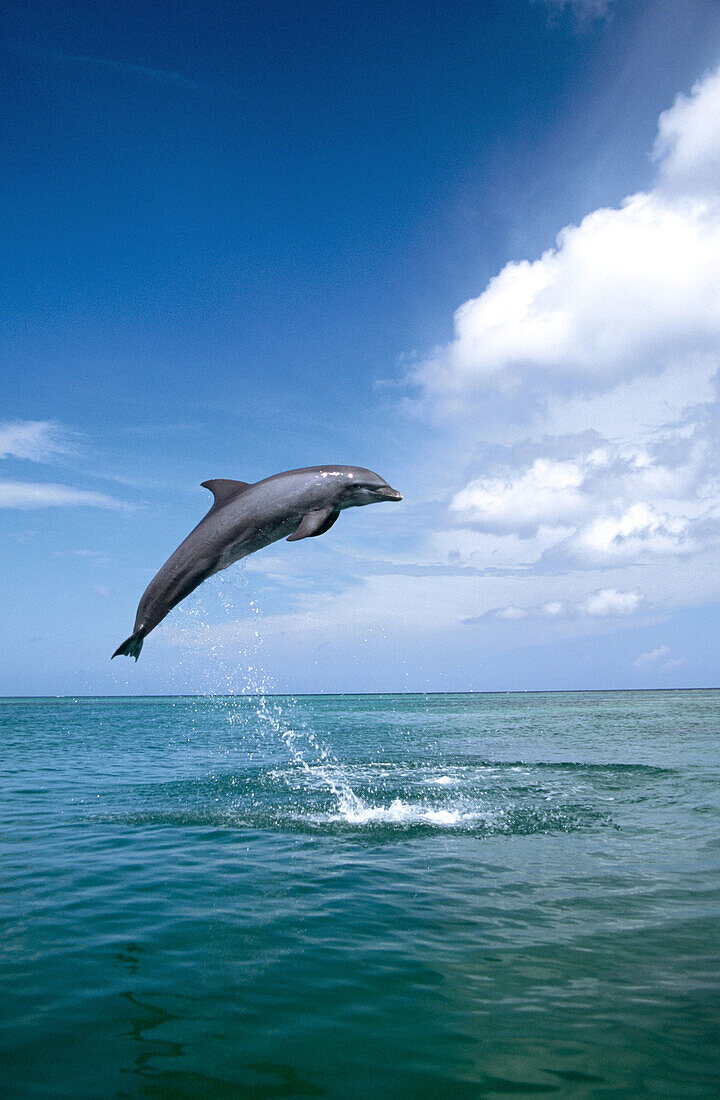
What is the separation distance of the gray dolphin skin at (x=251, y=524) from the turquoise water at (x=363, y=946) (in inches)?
132

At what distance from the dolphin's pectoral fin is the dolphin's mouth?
554 mm

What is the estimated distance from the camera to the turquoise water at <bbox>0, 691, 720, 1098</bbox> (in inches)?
203

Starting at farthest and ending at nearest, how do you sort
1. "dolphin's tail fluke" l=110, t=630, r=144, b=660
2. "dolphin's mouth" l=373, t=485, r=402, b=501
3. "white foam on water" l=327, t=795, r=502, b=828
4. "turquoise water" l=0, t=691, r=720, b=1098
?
1. "white foam on water" l=327, t=795, r=502, b=828
2. "dolphin's mouth" l=373, t=485, r=402, b=501
3. "dolphin's tail fluke" l=110, t=630, r=144, b=660
4. "turquoise water" l=0, t=691, r=720, b=1098

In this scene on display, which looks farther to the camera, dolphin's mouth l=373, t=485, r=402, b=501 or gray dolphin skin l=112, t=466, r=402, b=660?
dolphin's mouth l=373, t=485, r=402, b=501

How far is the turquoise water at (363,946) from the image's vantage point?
16.9 ft

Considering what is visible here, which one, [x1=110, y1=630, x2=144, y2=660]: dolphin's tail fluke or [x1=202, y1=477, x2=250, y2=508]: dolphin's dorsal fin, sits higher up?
[x1=202, y1=477, x2=250, y2=508]: dolphin's dorsal fin

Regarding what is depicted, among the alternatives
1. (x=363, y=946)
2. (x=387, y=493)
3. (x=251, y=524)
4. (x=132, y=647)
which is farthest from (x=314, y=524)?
(x=363, y=946)

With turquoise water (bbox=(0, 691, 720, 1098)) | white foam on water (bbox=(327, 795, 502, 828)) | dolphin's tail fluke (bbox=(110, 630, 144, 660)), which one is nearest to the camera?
turquoise water (bbox=(0, 691, 720, 1098))

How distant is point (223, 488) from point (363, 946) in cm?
531

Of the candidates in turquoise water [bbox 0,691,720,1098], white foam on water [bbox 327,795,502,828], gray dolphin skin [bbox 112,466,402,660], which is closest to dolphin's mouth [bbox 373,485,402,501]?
gray dolphin skin [bbox 112,466,402,660]

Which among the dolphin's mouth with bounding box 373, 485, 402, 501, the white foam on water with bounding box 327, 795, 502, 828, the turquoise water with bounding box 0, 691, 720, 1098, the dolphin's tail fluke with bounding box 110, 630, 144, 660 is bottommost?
the white foam on water with bounding box 327, 795, 502, 828

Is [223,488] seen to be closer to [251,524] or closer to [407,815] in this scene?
[251,524]

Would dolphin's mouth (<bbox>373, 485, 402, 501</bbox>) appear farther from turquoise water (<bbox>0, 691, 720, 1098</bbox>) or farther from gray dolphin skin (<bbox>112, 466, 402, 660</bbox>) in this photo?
turquoise water (<bbox>0, 691, 720, 1098</bbox>)

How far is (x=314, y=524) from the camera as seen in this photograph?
7.37 meters
